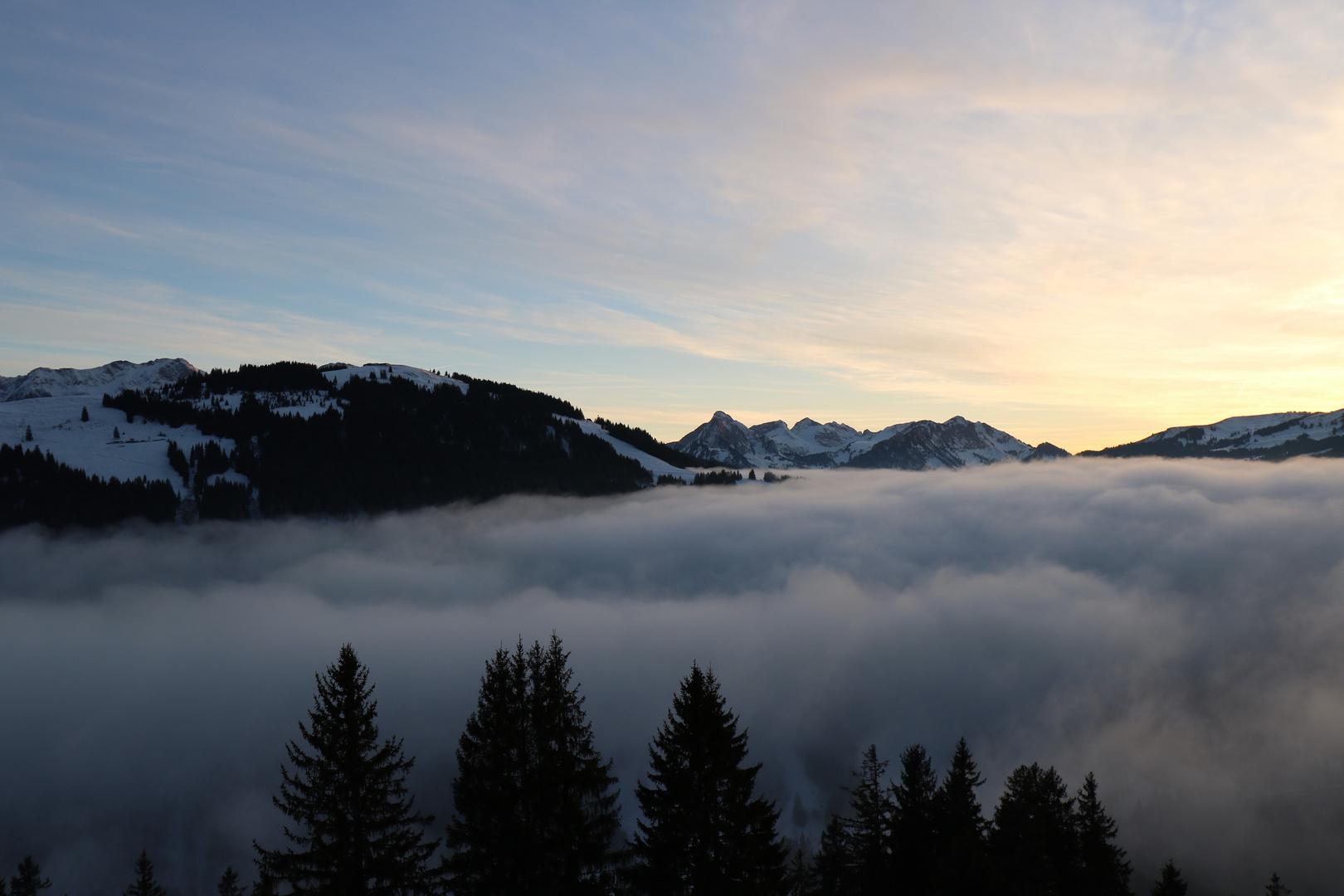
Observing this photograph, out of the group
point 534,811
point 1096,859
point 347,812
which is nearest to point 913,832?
point 1096,859

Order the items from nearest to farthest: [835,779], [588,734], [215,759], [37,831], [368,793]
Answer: [368,793] → [588,734] → [37,831] → [215,759] → [835,779]

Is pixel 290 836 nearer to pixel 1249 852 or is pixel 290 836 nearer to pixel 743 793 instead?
pixel 743 793

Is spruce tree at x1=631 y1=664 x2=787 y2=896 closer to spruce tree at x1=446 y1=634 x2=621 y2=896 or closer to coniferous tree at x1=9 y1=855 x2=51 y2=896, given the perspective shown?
spruce tree at x1=446 y1=634 x2=621 y2=896

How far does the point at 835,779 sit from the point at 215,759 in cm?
15393

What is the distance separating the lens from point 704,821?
24406 millimetres

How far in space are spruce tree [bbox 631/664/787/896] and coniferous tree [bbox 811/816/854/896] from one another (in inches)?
701

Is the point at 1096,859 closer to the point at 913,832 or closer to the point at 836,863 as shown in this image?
the point at 913,832

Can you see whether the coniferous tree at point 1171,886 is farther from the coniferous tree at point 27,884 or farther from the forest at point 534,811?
the coniferous tree at point 27,884

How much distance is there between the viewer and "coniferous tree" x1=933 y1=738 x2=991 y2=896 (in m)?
30.2

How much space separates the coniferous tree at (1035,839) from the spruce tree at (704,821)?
14.6m

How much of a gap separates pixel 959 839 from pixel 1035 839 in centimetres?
807

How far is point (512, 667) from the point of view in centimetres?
2773

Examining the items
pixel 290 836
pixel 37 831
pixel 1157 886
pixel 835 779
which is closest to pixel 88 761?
pixel 37 831

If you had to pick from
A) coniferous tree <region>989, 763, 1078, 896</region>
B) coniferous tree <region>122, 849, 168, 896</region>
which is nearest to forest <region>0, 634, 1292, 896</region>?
coniferous tree <region>989, 763, 1078, 896</region>
